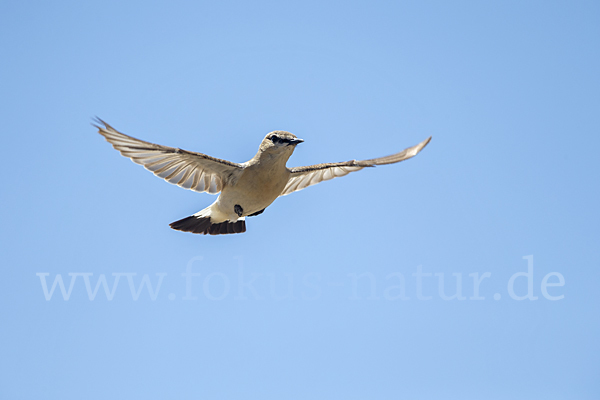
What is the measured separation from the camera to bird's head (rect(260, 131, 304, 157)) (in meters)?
9.84

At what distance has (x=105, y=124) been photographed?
8.70 meters

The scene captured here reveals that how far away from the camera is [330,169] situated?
11.8m

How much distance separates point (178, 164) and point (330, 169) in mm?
3210

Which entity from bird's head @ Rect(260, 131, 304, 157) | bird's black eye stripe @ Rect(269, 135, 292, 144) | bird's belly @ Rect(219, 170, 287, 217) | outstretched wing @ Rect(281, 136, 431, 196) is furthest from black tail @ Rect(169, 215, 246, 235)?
bird's black eye stripe @ Rect(269, 135, 292, 144)

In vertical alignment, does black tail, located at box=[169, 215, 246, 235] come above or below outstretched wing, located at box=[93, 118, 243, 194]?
below

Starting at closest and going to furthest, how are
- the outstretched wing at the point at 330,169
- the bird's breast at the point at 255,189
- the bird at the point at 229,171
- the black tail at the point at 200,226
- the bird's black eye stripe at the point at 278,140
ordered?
the bird at the point at 229,171 < the bird's black eye stripe at the point at 278,140 < the bird's breast at the point at 255,189 < the outstretched wing at the point at 330,169 < the black tail at the point at 200,226

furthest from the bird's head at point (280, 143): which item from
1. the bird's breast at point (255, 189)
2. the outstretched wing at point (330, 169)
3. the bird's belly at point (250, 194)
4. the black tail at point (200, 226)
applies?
the black tail at point (200, 226)

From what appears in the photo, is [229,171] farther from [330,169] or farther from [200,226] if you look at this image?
[330,169]

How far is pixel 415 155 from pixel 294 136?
2.44 metres

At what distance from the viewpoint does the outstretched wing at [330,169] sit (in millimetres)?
10852

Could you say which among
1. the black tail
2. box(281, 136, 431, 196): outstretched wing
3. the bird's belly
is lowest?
the black tail

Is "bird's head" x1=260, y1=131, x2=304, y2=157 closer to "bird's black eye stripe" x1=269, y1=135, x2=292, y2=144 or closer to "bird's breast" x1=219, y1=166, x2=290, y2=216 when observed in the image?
"bird's black eye stripe" x1=269, y1=135, x2=292, y2=144

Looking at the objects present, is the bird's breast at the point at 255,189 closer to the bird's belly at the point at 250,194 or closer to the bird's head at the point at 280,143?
the bird's belly at the point at 250,194

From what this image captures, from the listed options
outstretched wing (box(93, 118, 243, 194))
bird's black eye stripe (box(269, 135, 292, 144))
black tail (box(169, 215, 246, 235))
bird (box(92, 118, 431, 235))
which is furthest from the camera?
black tail (box(169, 215, 246, 235))
